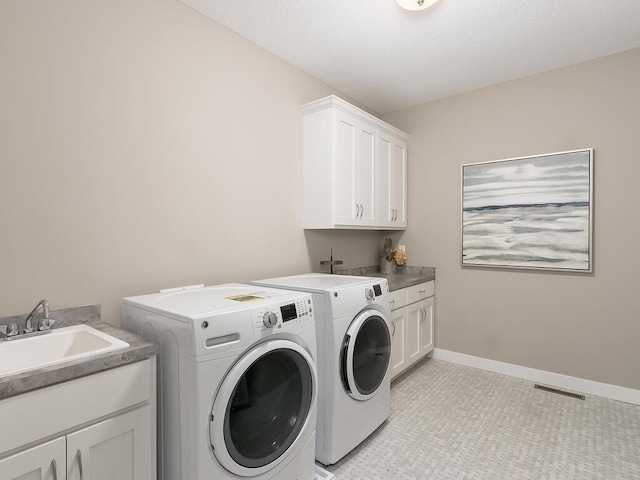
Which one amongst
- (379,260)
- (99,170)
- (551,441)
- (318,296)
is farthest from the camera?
(379,260)

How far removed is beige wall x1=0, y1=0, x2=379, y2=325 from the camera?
1425 mm

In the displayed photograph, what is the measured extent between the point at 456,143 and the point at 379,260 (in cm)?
138

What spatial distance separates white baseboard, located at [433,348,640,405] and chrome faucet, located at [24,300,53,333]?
3.13 meters

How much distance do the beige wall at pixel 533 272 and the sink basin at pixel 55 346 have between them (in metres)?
2.89

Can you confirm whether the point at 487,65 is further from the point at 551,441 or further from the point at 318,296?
the point at 551,441

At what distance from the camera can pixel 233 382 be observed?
128 cm

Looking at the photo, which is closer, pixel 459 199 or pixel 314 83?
pixel 314 83

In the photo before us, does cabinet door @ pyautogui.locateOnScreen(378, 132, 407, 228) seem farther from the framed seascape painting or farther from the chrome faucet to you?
the chrome faucet

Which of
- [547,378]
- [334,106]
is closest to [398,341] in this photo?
[547,378]

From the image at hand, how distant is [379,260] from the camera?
368 centimetres

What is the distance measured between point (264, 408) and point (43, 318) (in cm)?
97

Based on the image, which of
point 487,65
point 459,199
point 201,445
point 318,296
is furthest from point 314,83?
point 201,445

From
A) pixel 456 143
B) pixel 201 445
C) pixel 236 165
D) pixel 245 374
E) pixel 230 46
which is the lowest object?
pixel 201 445

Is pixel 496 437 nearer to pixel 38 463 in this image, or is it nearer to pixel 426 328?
pixel 426 328
